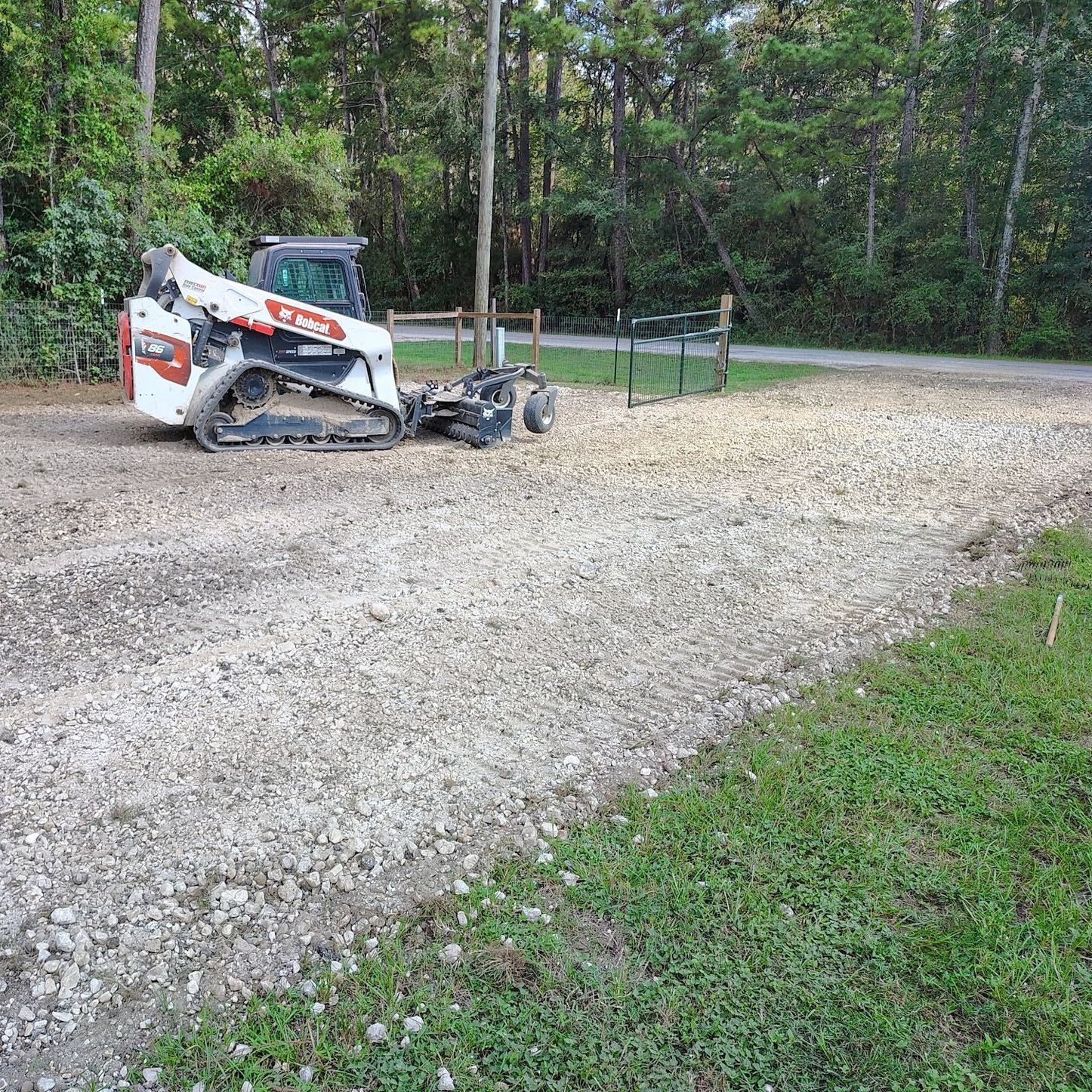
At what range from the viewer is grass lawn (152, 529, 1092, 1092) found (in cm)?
221

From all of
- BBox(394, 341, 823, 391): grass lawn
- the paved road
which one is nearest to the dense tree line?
the paved road

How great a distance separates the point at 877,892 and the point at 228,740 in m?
2.55

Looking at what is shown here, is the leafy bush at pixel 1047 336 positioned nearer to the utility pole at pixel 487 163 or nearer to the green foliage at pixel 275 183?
the utility pole at pixel 487 163

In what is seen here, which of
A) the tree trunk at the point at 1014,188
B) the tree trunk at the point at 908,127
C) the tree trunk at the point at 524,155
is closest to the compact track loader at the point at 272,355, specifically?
the tree trunk at the point at 1014,188

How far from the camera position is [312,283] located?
9.13 metres

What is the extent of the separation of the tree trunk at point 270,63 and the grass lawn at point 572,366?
44.5 ft

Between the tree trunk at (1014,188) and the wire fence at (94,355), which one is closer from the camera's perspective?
the wire fence at (94,355)

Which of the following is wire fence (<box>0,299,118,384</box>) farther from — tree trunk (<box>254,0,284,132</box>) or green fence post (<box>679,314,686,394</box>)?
tree trunk (<box>254,0,284,132</box>)

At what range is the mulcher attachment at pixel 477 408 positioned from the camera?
9898 millimetres

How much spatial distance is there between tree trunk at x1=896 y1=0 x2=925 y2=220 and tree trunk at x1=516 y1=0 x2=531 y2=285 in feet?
44.6

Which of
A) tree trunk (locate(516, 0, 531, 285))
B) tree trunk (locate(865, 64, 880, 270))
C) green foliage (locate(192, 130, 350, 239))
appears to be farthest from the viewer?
tree trunk (locate(516, 0, 531, 285))

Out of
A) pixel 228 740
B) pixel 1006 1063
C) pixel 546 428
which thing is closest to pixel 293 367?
pixel 546 428

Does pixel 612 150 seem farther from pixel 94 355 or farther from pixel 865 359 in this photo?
pixel 94 355

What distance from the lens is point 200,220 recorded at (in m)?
14.6
